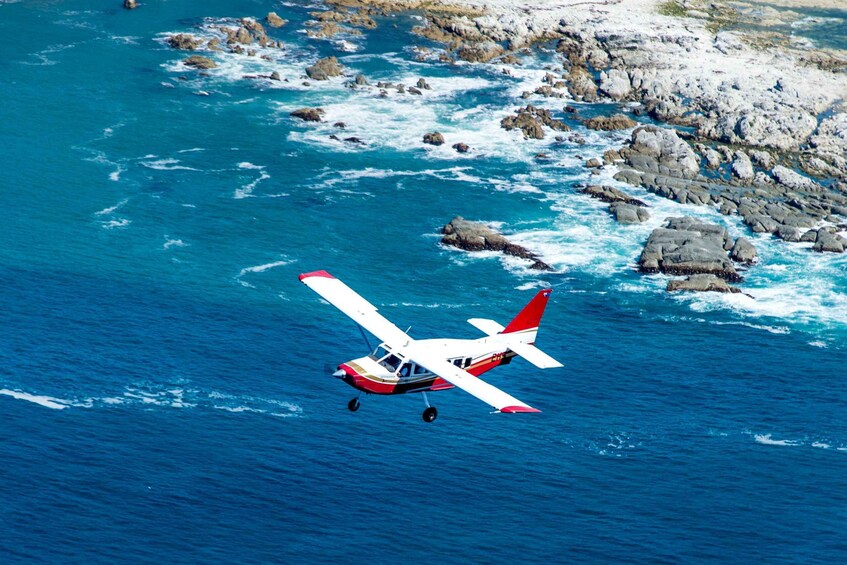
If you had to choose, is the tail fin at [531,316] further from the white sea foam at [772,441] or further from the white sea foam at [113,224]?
the white sea foam at [113,224]

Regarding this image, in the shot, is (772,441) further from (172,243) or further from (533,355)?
(172,243)

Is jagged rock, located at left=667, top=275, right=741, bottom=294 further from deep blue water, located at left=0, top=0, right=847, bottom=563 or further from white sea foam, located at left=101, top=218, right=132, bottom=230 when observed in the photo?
white sea foam, located at left=101, top=218, right=132, bottom=230

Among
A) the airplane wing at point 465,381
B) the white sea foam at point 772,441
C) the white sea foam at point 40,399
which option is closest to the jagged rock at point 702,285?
the white sea foam at point 772,441

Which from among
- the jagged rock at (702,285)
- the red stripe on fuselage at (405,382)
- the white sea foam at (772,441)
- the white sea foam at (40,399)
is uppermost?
the red stripe on fuselage at (405,382)

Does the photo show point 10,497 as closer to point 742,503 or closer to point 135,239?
point 135,239

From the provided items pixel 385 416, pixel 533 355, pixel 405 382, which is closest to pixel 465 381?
pixel 405 382

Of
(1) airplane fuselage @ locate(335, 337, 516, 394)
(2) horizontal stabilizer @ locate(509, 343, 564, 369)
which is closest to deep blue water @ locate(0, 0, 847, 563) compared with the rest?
(1) airplane fuselage @ locate(335, 337, 516, 394)
